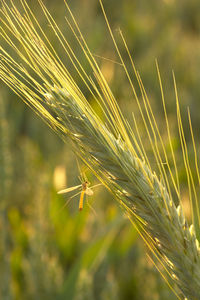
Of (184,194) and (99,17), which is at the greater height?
(99,17)

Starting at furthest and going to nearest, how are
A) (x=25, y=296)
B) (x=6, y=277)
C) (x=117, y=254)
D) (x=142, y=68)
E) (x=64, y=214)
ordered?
1. (x=142, y=68)
2. (x=64, y=214)
3. (x=117, y=254)
4. (x=25, y=296)
5. (x=6, y=277)

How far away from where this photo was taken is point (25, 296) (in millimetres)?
1896

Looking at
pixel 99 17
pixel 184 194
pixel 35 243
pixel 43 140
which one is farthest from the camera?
pixel 99 17

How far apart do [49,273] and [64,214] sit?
53 centimetres

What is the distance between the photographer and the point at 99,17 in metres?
7.20

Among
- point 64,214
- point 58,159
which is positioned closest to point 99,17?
point 58,159

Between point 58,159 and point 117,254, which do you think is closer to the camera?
point 117,254

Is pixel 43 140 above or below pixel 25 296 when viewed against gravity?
above

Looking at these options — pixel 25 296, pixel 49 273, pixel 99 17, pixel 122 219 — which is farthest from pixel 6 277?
pixel 99 17

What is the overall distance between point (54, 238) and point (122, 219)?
48cm

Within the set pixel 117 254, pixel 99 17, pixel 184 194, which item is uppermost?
pixel 99 17

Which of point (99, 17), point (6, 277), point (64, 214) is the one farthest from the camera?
point (99, 17)

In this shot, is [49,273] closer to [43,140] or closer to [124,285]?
[124,285]

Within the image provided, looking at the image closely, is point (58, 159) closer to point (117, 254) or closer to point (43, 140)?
point (43, 140)
